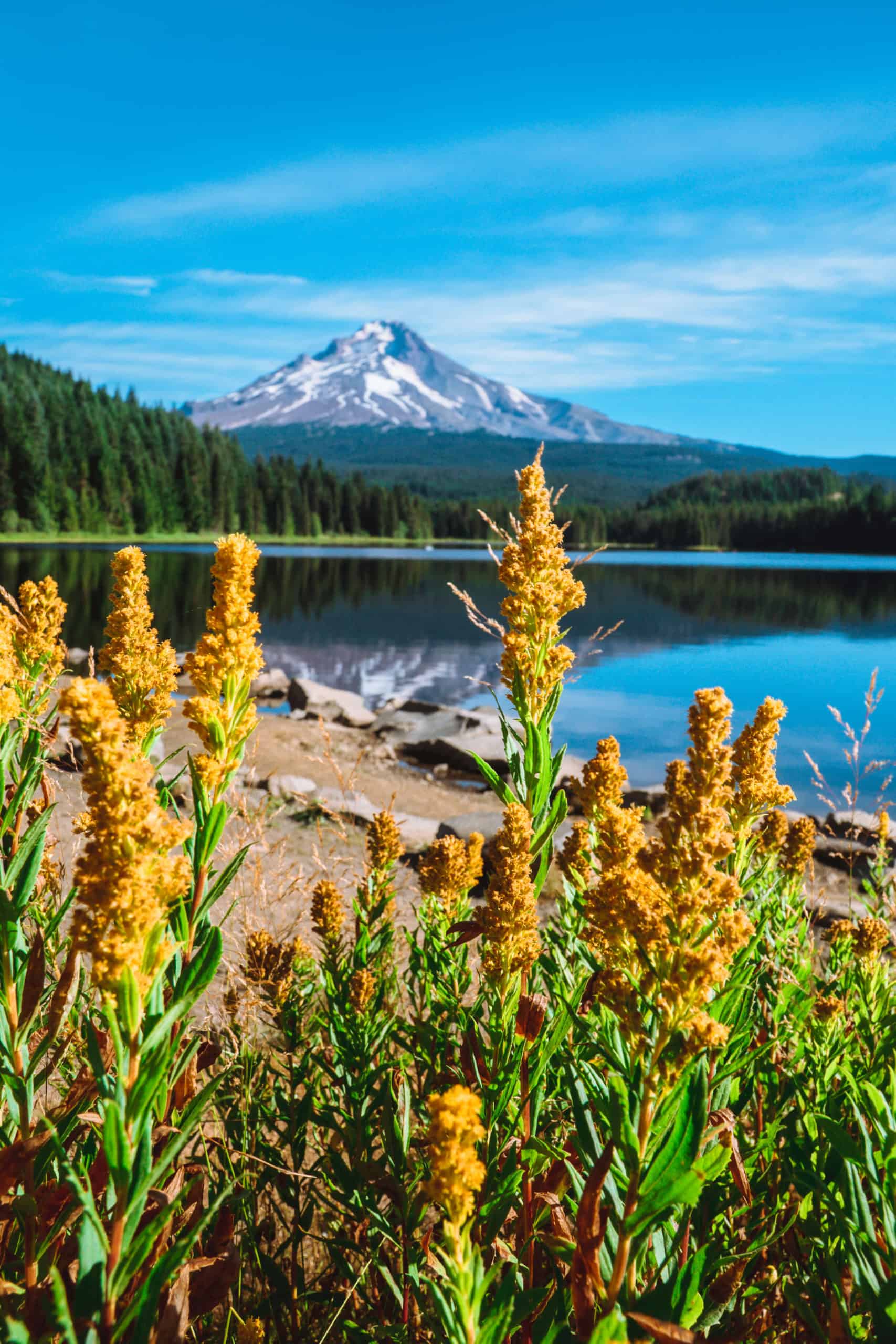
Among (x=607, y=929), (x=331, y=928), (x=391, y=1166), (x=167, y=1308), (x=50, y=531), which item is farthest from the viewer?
(x=50, y=531)

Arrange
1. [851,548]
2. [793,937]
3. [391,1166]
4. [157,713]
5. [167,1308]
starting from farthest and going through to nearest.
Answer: [851,548], [793,937], [391,1166], [157,713], [167,1308]

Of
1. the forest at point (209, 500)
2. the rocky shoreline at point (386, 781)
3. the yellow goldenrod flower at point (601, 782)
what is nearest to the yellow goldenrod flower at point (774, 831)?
the rocky shoreline at point (386, 781)

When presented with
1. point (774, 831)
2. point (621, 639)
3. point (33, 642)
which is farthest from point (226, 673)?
point (621, 639)

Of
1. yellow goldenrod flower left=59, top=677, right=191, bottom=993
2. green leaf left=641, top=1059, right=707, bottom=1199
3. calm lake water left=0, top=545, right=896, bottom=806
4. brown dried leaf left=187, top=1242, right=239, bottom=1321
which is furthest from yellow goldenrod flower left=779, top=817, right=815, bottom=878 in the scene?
calm lake water left=0, top=545, right=896, bottom=806

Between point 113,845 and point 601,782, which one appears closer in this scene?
point 113,845

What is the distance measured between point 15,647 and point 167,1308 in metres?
1.71

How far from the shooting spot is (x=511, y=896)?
6.59 feet

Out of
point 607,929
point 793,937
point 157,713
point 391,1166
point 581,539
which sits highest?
point 581,539

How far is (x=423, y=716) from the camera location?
947 inches

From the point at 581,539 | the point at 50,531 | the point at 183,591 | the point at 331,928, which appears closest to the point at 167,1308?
the point at 331,928

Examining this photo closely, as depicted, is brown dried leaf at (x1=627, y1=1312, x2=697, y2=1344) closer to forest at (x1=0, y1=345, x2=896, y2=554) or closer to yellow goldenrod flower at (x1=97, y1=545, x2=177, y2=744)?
yellow goldenrod flower at (x1=97, y1=545, x2=177, y2=744)

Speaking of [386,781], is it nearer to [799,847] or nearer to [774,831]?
[799,847]

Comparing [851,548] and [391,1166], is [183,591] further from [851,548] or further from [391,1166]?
[851,548]

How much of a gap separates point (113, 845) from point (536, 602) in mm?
1344
